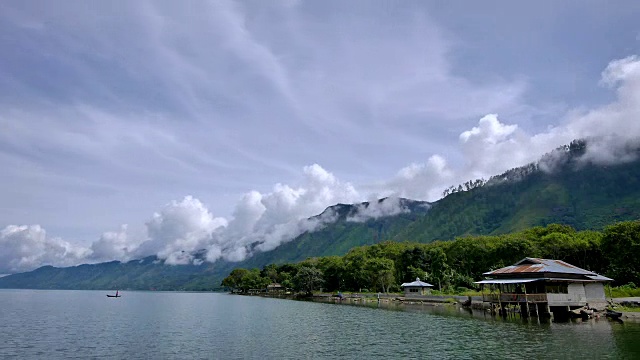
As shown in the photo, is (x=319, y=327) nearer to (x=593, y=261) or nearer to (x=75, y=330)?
(x=75, y=330)

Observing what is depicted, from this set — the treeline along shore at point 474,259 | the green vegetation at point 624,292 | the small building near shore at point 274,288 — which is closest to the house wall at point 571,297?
the green vegetation at point 624,292

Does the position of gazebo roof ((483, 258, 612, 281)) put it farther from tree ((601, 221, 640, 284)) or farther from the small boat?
tree ((601, 221, 640, 284))

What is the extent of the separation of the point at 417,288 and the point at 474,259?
19.9m

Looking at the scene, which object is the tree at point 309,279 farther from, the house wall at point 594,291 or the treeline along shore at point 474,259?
the house wall at point 594,291

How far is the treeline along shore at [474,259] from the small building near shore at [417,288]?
6.10 meters

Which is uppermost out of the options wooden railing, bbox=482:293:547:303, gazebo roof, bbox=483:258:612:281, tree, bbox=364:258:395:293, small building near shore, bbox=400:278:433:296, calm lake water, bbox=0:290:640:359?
tree, bbox=364:258:395:293

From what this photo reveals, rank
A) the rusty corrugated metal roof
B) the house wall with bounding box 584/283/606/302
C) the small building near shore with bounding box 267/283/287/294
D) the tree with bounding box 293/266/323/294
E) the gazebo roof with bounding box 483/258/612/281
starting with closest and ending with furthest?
the rusty corrugated metal roof, the gazebo roof with bounding box 483/258/612/281, the house wall with bounding box 584/283/606/302, the tree with bounding box 293/266/323/294, the small building near shore with bounding box 267/283/287/294

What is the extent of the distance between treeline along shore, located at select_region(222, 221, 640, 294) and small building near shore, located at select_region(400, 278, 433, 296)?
610 cm

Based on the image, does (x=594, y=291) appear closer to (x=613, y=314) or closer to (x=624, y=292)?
(x=613, y=314)

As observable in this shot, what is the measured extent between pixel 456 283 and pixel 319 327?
66.1m

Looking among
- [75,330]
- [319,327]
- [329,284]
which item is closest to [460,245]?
[329,284]

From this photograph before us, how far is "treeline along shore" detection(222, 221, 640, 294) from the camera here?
7762 centimetres

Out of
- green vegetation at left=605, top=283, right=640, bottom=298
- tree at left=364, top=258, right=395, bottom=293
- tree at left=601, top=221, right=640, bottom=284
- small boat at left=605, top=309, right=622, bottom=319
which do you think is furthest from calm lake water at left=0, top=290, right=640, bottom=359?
tree at left=364, top=258, right=395, bottom=293

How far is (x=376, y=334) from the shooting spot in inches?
1672
